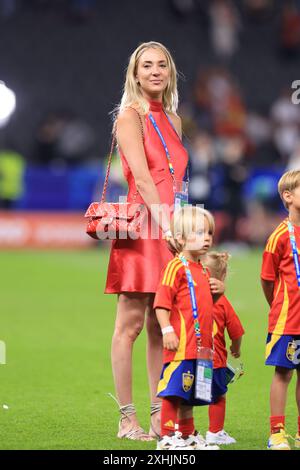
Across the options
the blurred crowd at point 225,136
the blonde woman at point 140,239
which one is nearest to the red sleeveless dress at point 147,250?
the blonde woman at point 140,239

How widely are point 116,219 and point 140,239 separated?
212 millimetres

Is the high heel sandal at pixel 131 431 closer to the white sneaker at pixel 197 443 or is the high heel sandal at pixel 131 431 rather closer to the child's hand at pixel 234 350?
the white sneaker at pixel 197 443

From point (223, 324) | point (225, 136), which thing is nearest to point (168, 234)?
point (223, 324)

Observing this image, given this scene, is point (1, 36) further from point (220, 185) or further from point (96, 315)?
point (96, 315)

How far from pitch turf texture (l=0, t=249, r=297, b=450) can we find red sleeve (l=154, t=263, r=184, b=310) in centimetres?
82

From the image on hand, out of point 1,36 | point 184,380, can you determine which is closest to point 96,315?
point 184,380

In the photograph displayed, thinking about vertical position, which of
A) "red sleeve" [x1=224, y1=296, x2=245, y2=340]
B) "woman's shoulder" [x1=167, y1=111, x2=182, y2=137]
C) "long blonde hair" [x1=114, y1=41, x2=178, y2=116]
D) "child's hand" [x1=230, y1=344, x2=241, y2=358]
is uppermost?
"long blonde hair" [x1=114, y1=41, x2=178, y2=116]

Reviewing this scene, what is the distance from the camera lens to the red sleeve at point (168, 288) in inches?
231

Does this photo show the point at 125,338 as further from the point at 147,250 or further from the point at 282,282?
the point at 282,282

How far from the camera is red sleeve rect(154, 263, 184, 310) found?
19.2 ft

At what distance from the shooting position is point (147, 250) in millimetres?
6566

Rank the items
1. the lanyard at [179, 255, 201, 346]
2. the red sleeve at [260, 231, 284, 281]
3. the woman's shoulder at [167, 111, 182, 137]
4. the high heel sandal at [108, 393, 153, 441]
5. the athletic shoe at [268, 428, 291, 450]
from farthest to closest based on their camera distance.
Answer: the woman's shoulder at [167, 111, 182, 137], the high heel sandal at [108, 393, 153, 441], the red sleeve at [260, 231, 284, 281], the athletic shoe at [268, 428, 291, 450], the lanyard at [179, 255, 201, 346]

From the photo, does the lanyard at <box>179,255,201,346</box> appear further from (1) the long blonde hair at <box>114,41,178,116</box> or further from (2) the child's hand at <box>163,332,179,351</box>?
(1) the long blonde hair at <box>114,41,178,116</box>

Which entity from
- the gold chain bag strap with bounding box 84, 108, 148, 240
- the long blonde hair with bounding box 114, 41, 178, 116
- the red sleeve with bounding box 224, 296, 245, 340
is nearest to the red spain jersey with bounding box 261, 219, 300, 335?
the red sleeve with bounding box 224, 296, 245, 340
